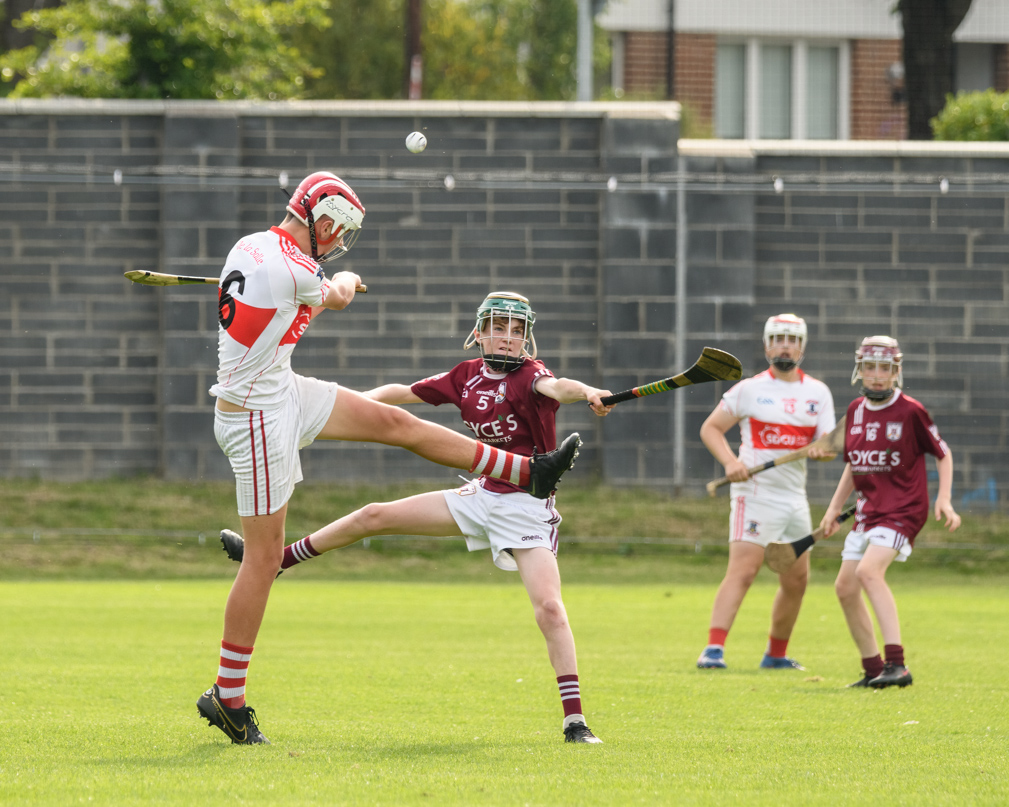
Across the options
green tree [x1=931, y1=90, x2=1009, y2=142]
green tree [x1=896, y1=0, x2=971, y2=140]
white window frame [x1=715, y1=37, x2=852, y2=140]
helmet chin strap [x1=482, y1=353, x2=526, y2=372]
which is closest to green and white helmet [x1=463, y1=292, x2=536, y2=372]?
helmet chin strap [x1=482, y1=353, x2=526, y2=372]

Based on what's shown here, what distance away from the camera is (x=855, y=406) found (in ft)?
26.5

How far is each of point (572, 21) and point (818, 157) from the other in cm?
2525

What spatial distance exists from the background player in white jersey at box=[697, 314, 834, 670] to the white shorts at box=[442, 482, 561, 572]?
2808 mm

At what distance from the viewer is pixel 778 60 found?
28.6 metres

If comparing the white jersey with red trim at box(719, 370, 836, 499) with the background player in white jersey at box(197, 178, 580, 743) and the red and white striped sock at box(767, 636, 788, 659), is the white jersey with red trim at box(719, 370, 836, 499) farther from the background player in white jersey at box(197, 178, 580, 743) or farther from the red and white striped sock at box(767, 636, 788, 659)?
the background player in white jersey at box(197, 178, 580, 743)

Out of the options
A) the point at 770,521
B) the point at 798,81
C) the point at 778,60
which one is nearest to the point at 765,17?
the point at 778,60

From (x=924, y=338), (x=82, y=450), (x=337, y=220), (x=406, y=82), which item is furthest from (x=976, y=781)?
(x=406, y=82)

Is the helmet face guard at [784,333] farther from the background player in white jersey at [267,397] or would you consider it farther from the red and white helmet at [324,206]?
the red and white helmet at [324,206]

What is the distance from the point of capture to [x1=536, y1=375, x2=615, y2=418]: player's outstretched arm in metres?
5.59

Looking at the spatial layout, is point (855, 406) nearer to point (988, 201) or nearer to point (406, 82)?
point (988, 201)

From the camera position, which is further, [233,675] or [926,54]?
[926,54]

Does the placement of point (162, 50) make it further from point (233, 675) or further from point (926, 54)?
point (233, 675)

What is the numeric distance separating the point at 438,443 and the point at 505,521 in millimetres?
478

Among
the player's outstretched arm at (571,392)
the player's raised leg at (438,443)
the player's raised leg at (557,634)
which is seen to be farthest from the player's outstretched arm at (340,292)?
the player's raised leg at (557,634)
